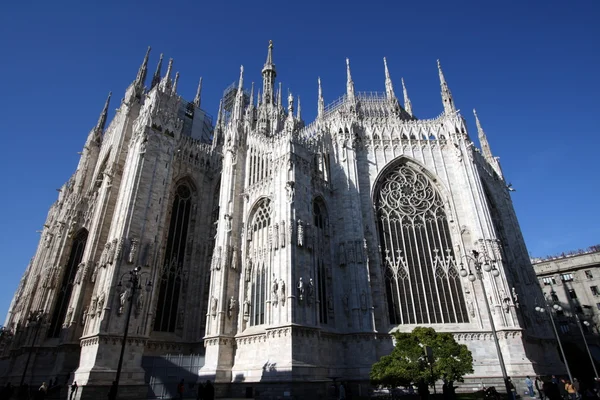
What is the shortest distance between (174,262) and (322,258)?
528 inches

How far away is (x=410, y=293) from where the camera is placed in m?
28.8

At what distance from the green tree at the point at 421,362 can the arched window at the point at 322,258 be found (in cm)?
634

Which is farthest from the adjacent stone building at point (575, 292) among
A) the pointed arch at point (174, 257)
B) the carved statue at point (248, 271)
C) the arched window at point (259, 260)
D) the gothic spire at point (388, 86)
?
the pointed arch at point (174, 257)

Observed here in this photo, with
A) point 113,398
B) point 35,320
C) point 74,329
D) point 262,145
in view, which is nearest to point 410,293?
point 262,145

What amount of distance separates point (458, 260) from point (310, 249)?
1349cm

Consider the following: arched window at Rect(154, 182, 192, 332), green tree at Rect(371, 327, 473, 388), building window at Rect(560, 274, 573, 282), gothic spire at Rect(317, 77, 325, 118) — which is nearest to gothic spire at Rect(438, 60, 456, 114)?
gothic spire at Rect(317, 77, 325, 118)

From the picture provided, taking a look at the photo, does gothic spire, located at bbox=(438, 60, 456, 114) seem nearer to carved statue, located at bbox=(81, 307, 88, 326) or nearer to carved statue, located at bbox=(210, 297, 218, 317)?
carved statue, located at bbox=(210, 297, 218, 317)

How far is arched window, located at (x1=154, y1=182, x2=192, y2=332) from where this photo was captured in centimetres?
2914

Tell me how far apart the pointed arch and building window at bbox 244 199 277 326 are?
310 inches

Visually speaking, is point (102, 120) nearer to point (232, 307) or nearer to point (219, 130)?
point (219, 130)

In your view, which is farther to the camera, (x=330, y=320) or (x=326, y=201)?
(x=326, y=201)

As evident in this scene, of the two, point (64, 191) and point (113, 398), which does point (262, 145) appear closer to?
point (113, 398)

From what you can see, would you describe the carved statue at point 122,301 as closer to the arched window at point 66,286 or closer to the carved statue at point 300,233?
the arched window at point 66,286

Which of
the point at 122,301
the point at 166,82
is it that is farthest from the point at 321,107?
the point at 122,301
